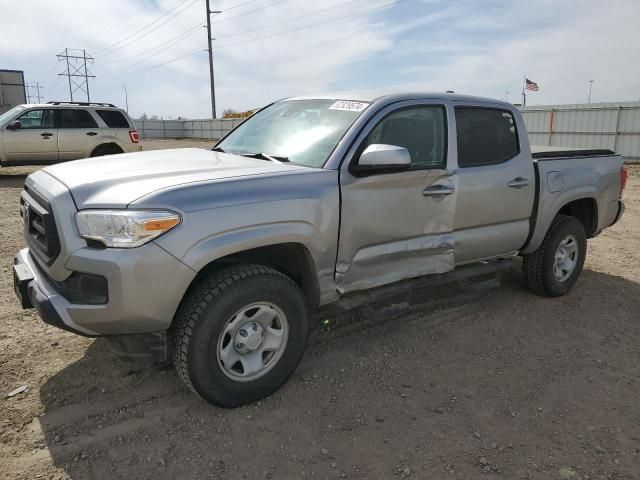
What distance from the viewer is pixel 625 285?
5527mm

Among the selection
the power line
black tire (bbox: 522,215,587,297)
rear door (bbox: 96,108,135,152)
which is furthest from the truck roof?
the power line

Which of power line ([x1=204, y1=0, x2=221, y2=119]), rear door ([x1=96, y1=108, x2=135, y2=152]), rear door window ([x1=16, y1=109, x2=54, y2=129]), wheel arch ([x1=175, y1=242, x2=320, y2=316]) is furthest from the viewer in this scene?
power line ([x1=204, y1=0, x2=221, y2=119])

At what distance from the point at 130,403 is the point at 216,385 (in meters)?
0.62

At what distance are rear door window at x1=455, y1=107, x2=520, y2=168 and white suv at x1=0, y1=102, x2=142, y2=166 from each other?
36.0 feet

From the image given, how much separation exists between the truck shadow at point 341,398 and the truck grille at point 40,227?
914 mm

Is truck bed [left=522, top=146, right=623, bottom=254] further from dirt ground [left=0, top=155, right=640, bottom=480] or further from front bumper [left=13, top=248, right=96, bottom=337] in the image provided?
front bumper [left=13, top=248, right=96, bottom=337]

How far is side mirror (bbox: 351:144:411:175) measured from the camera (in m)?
3.21

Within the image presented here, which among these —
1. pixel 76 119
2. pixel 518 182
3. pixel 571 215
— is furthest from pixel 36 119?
pixel 571 215

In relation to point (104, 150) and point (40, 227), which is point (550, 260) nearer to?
point (40, 227)

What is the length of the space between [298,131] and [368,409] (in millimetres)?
1990

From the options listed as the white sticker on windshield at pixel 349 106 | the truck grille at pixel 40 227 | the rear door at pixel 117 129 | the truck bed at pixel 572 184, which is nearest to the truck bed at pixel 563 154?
the truck bed at pixel 572 184

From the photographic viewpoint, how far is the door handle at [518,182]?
438 centimetres

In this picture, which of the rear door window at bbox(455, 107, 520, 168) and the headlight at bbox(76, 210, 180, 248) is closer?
the headlight at bbox(76, 210, 180, 248)

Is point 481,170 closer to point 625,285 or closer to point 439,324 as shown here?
point 439,324
